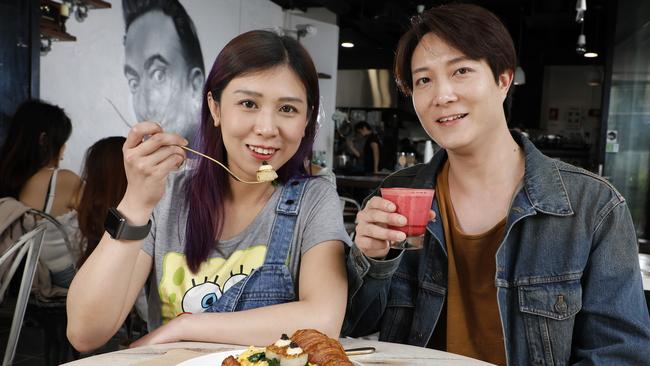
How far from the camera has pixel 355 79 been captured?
1189cm

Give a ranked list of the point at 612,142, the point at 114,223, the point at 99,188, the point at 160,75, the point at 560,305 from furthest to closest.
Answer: the point at 612,142
the point at 160,75
the point at 99,188
the point at 560,305
the point at 114,223

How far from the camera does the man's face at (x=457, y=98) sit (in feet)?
5.11

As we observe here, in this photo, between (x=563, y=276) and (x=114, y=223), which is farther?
(x=563, y=276)

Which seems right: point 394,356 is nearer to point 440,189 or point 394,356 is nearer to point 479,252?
point 479,252

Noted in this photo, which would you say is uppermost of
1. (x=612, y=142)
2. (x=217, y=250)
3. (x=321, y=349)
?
(x=612, y=142)

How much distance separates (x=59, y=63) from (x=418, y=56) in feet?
12.3

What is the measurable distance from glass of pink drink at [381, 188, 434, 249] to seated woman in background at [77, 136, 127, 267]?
6.15 ft

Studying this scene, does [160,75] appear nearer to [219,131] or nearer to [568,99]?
[219,131]

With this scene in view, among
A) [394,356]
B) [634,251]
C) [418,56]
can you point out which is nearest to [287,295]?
[394,356]

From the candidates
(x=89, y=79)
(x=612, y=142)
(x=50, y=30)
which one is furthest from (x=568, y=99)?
(x=50, y=30)

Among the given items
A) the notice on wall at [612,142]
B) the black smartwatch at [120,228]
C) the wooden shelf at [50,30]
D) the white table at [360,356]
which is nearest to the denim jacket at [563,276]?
the white table at [360,356]

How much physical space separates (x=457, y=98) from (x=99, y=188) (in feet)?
6.57

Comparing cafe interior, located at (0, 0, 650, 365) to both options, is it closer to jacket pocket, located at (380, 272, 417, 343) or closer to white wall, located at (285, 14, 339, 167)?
white wall, located at (285, 14, 339, 167)

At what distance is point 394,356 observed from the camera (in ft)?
4.07
